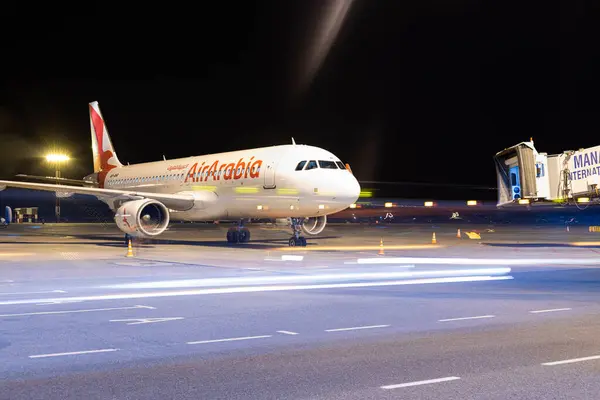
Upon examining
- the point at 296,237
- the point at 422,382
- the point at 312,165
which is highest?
the point at 312,165

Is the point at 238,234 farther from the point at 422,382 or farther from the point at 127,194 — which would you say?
the point at 422,382

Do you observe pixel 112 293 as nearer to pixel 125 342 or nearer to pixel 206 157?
pixel 125 342

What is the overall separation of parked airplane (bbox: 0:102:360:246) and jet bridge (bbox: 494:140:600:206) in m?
7.13

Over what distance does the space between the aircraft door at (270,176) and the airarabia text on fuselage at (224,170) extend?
23.0 inches

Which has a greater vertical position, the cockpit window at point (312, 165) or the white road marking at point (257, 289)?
the cockpit window at point (312, 165)

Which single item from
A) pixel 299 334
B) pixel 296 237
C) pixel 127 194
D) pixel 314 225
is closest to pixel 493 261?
pixel 296 237

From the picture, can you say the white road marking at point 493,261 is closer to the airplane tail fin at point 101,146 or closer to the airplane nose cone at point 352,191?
the airplane nose cone at point 352,191

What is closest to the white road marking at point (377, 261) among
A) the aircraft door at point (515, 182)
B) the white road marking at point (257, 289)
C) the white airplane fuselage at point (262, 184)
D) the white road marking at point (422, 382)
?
the white road marking at point (257, 289)

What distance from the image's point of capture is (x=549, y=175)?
32.9 metres

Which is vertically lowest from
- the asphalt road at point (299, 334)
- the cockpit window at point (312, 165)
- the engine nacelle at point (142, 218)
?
the asphalt road at point (299, 334)

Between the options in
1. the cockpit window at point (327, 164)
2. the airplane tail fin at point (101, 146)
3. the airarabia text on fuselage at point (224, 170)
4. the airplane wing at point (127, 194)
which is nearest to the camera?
the cockpit window at point (327, 164)

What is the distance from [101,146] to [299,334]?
1621 inches

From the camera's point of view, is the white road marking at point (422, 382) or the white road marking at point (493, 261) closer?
the white road marking at point (422, 382)

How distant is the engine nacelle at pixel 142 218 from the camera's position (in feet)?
110
